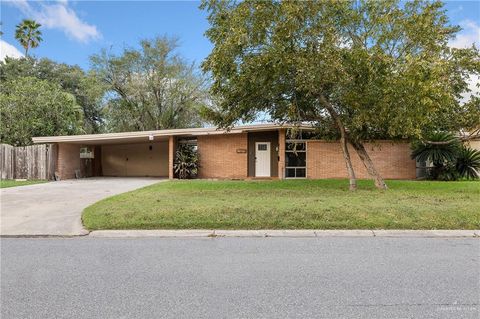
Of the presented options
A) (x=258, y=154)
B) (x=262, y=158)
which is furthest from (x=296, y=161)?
(x=258, y=154)

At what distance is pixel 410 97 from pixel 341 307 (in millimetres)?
7085

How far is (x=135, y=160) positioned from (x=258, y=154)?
355 inches

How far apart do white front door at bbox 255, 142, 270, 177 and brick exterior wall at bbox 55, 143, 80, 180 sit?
1013 cm

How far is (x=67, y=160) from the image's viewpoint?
19297mm

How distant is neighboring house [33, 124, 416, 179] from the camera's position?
17.8 m

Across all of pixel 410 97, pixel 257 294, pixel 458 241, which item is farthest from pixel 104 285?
pixel 410 97

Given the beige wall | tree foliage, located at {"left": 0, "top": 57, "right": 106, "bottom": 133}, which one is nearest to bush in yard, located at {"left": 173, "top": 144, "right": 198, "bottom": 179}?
the beige wall

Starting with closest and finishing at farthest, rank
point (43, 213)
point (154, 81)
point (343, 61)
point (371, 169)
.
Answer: point (43, 213)
point (343, 61)
point (371, 169)
point (154, 81)

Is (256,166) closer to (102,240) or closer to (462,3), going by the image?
(462,3)

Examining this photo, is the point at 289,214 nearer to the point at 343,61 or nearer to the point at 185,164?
the point at 343,61

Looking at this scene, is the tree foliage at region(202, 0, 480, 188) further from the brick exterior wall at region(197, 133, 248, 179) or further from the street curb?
the brick exterior wall at region(197, 133, 248, 179)

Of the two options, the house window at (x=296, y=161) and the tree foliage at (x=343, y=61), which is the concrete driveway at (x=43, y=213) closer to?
the tree foliage at (x=343, y=61)

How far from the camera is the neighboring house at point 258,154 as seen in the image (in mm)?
17844

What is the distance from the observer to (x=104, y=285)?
396cm
